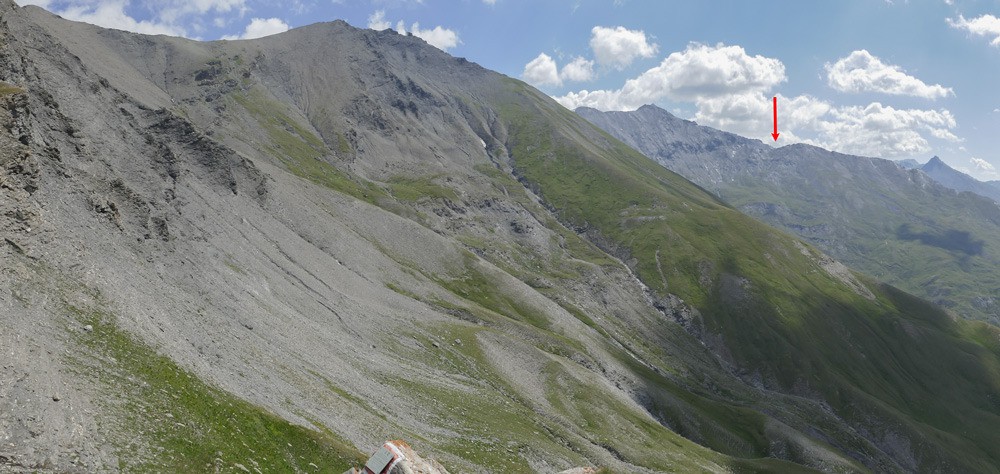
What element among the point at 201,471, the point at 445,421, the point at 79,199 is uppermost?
the point at 79,199

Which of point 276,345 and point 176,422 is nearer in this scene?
point 176,422

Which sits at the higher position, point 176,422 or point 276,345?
point 176,422

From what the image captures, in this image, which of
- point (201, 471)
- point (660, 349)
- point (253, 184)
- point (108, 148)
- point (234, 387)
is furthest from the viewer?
point (660, 349)

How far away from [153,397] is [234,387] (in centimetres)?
1011

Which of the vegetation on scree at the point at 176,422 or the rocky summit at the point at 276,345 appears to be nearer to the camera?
the vegetation on scree at the point at 176,422

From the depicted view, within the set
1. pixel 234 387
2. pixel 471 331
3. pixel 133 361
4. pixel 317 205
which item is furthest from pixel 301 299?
pixel 317 205

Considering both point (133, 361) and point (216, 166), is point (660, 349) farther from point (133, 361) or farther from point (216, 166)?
point (133, 361)

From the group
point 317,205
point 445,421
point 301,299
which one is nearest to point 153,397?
point 445,421

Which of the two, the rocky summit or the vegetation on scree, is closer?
the vegetation on scree

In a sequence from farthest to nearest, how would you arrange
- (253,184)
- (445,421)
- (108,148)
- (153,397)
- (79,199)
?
(253,184) < (108,148) < (445,421) < (79,199) < (153,397)

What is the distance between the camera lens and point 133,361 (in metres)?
37.4

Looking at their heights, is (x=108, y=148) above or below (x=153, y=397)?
above

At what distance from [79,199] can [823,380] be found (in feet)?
660

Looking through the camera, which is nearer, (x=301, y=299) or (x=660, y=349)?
(x=301, y=299)
